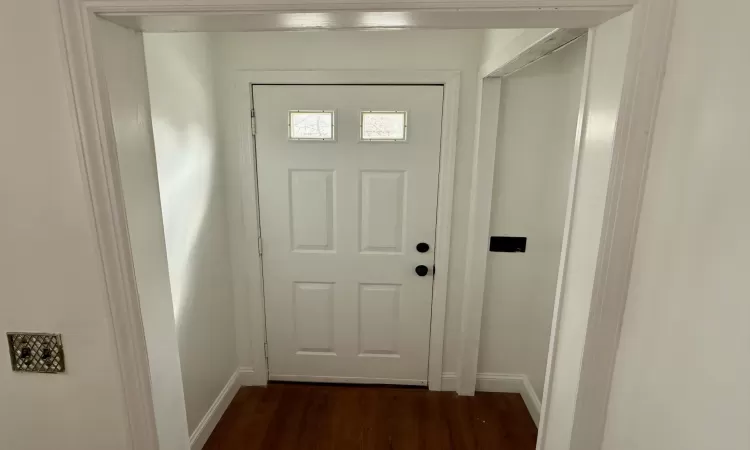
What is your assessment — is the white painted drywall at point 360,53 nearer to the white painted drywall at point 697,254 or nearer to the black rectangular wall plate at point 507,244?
the black rectangular wall plate at point 507,244

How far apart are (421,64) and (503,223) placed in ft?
3.18

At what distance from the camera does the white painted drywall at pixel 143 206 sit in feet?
2.89

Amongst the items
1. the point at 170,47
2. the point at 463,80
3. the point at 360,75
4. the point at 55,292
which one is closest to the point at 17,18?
the point at 55,292

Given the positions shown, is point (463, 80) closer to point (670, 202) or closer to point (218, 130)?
point (218, 130)

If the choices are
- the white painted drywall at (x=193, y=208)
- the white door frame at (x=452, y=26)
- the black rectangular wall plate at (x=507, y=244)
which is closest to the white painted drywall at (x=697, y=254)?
the white door frame at (x=452, y=26)

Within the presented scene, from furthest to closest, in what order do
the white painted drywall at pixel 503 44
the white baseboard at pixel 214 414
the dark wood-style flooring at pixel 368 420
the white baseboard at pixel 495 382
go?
1. the white baseboard at pixel 495 382
2. the dark wood-style flooring at pixel 368 420
3. the white baseboard at pixel 214 414
4. the white painted drywall at pixel 503 44

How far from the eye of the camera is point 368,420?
2.30 metres

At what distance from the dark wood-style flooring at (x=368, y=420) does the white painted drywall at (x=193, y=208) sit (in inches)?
9.9

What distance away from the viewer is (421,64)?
6.90 ft

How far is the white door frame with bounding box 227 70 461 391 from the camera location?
2119 mm

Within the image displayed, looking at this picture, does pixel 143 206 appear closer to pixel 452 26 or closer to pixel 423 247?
pixel 452 26

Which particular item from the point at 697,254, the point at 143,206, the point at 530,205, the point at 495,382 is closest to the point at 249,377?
the point at 495,382

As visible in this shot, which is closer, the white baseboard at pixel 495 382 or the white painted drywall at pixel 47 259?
the white painted drywall at pixel 47 259

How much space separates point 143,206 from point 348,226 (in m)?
1.41
